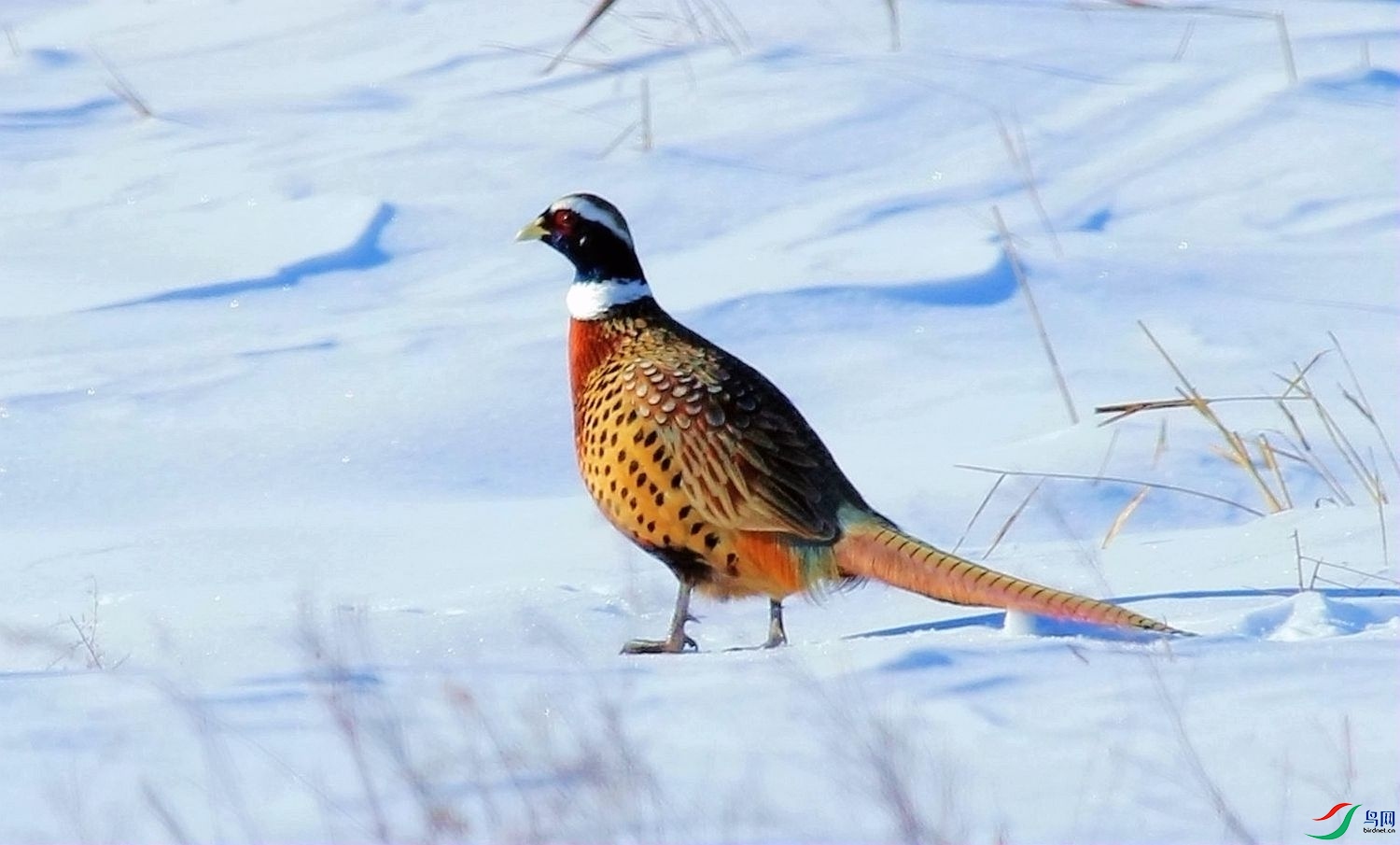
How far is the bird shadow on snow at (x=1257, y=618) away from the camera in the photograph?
324cm

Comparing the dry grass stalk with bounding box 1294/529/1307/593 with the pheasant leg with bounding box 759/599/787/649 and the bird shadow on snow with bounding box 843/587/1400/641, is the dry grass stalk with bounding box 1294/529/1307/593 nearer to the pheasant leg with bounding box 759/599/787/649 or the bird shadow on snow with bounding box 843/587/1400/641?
the bird shadow on snow with bounding box 843/587/1400/641

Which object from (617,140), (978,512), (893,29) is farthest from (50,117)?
(978,512)

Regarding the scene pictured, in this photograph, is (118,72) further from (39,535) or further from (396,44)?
(39,535)

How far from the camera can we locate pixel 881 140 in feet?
25.2

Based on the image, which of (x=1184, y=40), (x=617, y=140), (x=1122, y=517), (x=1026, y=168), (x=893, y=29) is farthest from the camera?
(x=1184, y=40)

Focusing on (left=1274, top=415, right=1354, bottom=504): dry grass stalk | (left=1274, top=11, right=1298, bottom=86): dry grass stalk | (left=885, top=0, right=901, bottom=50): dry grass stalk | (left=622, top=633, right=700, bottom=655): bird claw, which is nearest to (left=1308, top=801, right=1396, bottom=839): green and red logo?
(left=622, top=633, right=700, bottom=655): bird claw

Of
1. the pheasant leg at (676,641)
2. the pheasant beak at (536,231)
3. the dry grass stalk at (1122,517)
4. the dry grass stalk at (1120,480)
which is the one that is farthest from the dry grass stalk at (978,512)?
the pheasant beak at (536,231)

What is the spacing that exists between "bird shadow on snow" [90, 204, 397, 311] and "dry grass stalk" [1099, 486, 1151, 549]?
9.37ft

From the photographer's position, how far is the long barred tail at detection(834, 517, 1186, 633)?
3292mm

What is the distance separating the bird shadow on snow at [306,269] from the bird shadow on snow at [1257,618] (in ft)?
11.3

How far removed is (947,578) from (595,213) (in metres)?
1.10

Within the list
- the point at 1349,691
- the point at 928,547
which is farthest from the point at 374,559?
the point at 1349,691

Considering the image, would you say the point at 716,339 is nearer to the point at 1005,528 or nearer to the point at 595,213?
the point at 595,213

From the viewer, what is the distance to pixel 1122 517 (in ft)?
14.5
